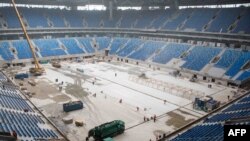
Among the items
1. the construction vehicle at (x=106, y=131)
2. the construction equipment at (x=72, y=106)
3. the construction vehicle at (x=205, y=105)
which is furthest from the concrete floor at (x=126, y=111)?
the construction vehicle at (x=205, y=105)

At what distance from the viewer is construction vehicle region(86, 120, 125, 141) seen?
31.1 meters

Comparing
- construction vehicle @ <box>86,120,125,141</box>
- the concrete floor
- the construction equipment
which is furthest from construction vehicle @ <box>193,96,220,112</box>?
the construction equipment

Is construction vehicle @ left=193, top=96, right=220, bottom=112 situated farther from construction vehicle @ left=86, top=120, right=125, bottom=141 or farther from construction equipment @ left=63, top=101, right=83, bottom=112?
construction equipment @ left=63, top=101, right=83, bottom=112

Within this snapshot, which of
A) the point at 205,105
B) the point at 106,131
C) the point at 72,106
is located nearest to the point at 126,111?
the point at 72,106

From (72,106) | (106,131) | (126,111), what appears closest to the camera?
(106,131)

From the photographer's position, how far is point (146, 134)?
109 ft

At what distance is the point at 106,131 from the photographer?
31594 mm

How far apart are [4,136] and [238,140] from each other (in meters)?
20.2

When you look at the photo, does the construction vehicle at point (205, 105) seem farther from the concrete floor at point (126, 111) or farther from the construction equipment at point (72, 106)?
the construction equipment at point (72, 106)

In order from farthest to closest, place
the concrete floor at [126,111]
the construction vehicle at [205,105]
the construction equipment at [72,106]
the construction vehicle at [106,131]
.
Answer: the construction vehicle at [205,105] < the construction equipment at [72,106] < the concrete floor at [126,111] < the construction vehicle at [106,131]

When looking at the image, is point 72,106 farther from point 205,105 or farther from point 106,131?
point 205,105

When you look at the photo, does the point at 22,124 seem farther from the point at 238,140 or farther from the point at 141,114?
the point at 238,140

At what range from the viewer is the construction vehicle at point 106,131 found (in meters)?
31.1

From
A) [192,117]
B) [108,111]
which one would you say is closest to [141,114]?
[108,111]
